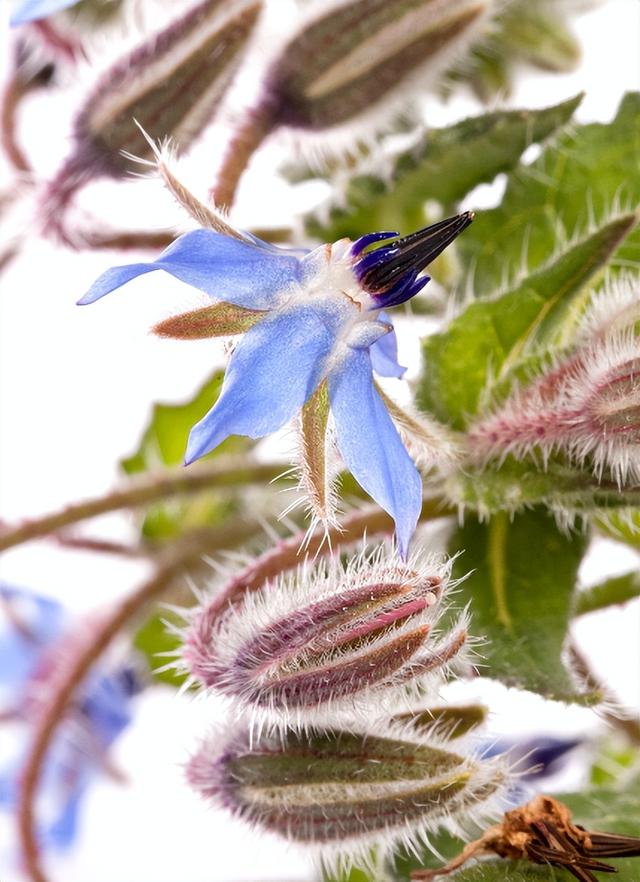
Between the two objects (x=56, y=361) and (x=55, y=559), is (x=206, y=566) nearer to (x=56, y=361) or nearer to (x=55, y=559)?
(x=55, y=559)

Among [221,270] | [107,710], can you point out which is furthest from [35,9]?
[107,710]

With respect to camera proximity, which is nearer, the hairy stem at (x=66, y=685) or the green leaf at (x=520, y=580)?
the green leaf at (x=520, y=580)

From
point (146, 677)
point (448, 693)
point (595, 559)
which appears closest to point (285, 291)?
point (448, 693)

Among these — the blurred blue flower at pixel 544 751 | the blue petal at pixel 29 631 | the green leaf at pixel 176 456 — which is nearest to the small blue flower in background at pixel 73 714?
the blue petal at pixel 29 631

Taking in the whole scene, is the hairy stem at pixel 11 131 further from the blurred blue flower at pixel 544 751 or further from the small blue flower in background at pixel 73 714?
the blurred blue flower at pixel 544 751

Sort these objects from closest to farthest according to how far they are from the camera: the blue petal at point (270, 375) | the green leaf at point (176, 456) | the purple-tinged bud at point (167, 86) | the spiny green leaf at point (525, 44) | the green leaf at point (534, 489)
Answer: the blue petal at point (270, 375) < the green leaf at point (534, 489) < the purple-tinged bud at point (167, 86) < the spiny green leaf at point (525, 44) < the green leaf at point (176, 456)

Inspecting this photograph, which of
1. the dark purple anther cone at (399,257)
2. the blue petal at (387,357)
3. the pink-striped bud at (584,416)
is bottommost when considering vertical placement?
the pink-striped bud at (584,416)

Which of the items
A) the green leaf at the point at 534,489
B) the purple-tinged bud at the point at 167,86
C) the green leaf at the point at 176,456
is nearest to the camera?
the green leaf at the point at 534,489
